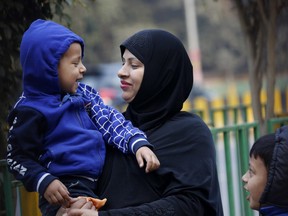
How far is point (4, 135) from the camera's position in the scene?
377cm

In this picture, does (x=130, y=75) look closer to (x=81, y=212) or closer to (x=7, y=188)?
(x=81, y=212)

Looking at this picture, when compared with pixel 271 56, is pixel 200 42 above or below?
below

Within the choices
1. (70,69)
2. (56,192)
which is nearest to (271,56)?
(70,69)

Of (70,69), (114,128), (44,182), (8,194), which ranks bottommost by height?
(8,194)

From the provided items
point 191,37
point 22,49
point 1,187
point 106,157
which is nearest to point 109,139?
point 106,157

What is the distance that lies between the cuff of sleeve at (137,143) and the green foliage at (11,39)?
111 centimetres

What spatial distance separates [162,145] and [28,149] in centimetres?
52

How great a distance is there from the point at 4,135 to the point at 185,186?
1.30m

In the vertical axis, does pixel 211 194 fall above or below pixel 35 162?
below

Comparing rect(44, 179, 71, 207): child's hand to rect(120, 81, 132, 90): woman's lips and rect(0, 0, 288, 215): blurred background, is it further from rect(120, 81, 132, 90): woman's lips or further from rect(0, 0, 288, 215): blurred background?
rect(0, 0, 288, 215): blurred background

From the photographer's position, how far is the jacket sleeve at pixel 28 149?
2609 mm

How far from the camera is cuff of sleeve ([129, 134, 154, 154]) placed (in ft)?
9.05

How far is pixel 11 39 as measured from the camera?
3.76m

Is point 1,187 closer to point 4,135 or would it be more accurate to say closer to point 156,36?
point 4,135
